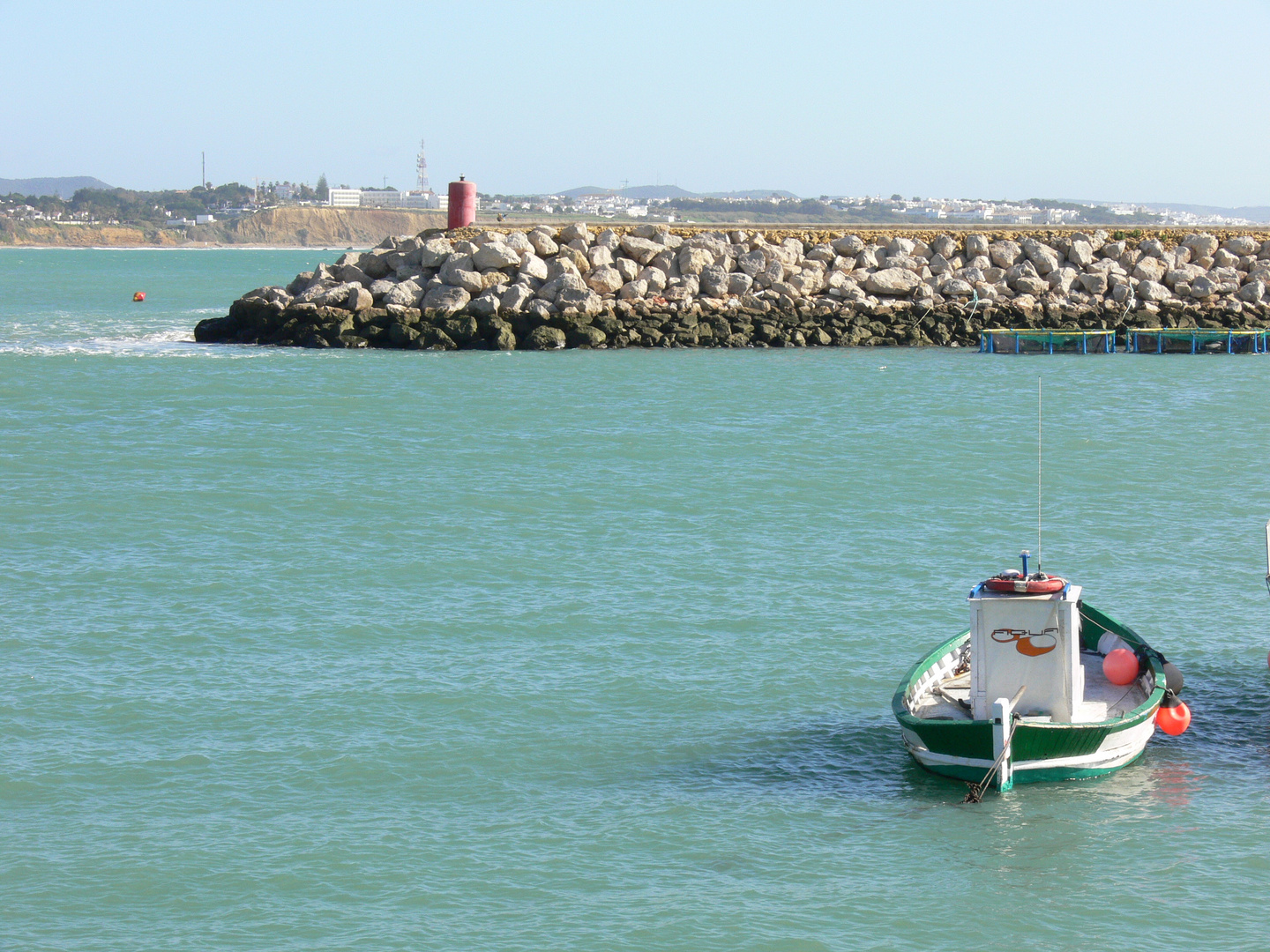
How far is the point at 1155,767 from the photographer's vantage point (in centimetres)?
1227

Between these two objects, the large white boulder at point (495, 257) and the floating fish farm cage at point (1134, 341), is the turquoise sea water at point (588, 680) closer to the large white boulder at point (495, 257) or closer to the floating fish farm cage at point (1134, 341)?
the floating fish farm cage at point (1134, 341)

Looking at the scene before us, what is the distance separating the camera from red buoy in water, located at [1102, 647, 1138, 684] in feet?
42.1

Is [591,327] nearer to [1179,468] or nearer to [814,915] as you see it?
[1179,468]

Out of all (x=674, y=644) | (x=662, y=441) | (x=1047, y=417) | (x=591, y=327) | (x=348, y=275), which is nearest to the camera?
(x=674, y=644)

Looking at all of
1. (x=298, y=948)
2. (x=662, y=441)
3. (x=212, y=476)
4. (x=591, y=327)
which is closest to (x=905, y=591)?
(x=298, y=948)

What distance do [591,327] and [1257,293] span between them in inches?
807

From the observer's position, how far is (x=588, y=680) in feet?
48.0

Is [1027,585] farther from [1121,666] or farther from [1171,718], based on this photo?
[1171,718]

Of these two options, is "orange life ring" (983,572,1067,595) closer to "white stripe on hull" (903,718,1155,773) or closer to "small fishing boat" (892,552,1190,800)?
"small fishing boat" (892,552,1190,800)

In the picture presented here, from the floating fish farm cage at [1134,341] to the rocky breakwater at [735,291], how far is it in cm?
86

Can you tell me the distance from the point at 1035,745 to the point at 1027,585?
1.26 m

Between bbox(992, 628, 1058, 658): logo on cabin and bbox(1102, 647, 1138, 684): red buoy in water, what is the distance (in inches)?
56.1

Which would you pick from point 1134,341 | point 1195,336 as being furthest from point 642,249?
point 1195,336

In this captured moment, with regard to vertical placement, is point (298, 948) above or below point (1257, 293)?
below
